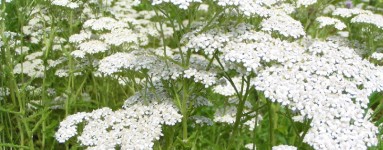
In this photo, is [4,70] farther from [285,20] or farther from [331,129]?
[331,129]

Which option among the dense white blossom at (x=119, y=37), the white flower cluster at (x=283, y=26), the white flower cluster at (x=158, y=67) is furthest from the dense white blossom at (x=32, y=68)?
the white flower cluster at (x=283, y=26)

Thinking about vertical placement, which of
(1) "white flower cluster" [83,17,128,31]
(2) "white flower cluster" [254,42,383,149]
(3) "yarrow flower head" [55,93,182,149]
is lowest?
(3) "yarrow flower head" [55,93,182,149]

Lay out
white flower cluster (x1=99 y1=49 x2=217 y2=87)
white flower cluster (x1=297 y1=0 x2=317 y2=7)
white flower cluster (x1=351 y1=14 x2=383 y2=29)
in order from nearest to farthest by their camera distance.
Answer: white flower cluster (x1=99 y1=49 x2=217 y2=87)
white flower cluster (x1=351 y1=14 x2=383 y2=29)
white flower cluster (x1=297 y1=0 x2=317 y2=7)

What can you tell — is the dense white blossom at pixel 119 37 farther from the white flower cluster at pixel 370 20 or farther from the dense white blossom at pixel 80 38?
the white flower cluster at pixel 370 20

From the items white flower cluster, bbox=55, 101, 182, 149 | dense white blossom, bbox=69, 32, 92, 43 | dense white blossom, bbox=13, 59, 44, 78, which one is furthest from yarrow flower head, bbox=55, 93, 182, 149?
dense white blossom, bbox=13, 59, 44, 78

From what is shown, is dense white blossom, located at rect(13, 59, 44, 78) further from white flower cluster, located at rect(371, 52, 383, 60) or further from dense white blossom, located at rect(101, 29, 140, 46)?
white flower cluster, located at rect(371, 52, 383, 60)

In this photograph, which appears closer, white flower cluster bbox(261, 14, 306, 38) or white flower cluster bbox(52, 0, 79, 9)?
white flower cluster bbox(261, 14, 306, 38)

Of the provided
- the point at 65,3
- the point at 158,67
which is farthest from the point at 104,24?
the point at 158,67
